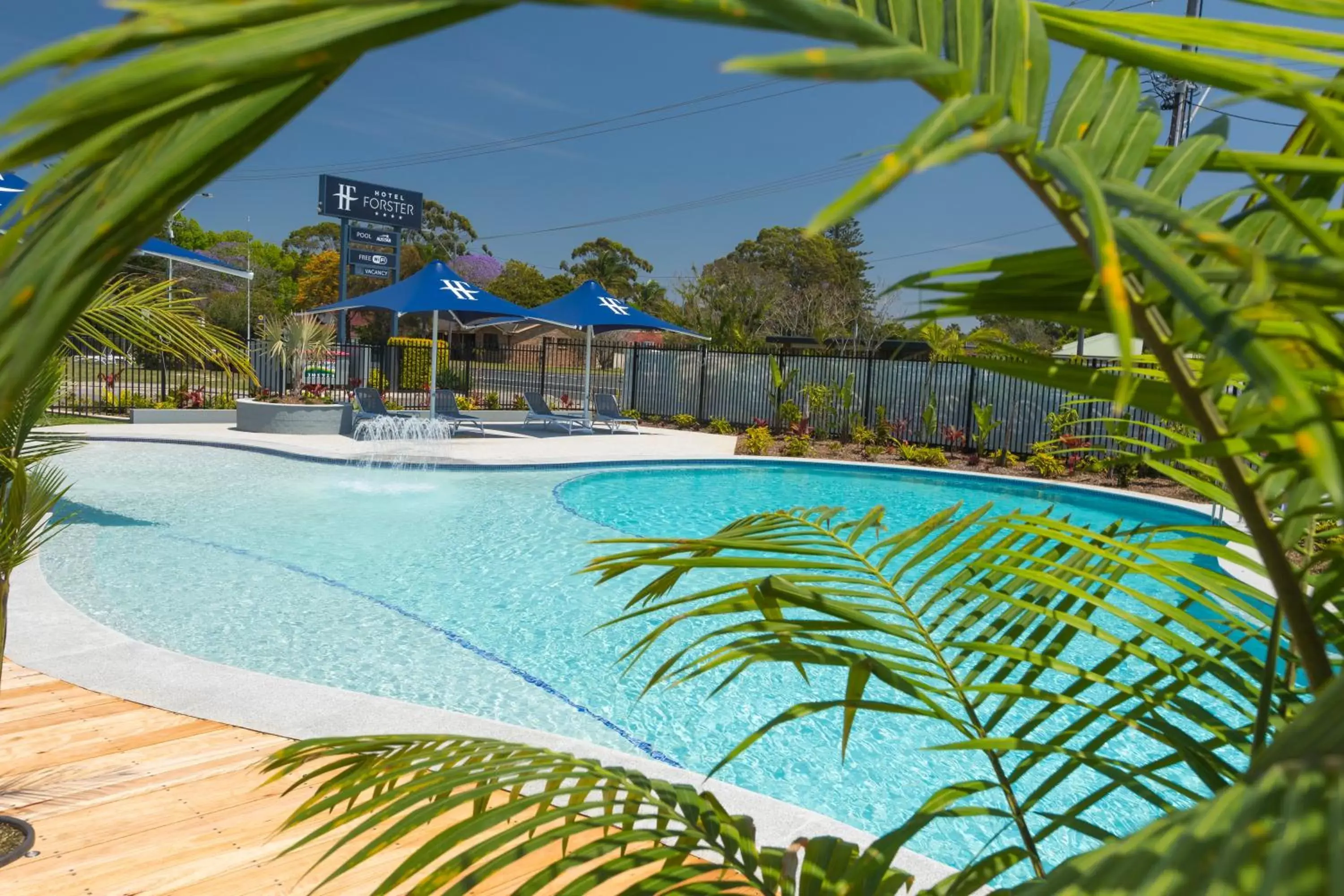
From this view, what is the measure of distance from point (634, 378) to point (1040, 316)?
21391mm

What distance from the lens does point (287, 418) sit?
583 inches

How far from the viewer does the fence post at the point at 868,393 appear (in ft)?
61.4

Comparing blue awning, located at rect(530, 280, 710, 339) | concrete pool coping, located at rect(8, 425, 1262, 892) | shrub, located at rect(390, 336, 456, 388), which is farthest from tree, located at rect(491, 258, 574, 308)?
concrete pool coping, located at rect(8, 425, 1262, 892)

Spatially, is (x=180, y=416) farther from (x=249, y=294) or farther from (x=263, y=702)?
(x=249, y=294)

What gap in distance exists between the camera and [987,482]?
13.6 m

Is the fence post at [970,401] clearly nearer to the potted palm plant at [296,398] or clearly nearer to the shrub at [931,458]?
the shrub at [931,458]

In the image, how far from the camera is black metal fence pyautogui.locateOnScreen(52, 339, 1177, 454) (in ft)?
55.7

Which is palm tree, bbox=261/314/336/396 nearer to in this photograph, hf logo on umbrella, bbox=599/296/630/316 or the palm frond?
hf logo on umbrella, bbox=599/296/630/316

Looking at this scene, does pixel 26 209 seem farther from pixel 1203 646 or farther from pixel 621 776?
pixel 1203 646

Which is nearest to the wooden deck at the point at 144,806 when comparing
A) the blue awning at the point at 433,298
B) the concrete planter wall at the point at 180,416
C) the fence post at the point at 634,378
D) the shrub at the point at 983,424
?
the blue awning at the point at 433,298

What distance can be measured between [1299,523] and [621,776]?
86 centimetres

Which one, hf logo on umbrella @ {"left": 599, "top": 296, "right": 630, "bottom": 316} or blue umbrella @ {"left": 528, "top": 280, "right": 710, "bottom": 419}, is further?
hf logo on umbrella @ {"left": 599, "top": 296, "right": 630, "bottom": 316}

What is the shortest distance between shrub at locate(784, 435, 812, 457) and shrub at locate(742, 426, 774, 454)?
0.35 meters

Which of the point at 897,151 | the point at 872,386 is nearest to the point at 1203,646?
the point at 897,151
